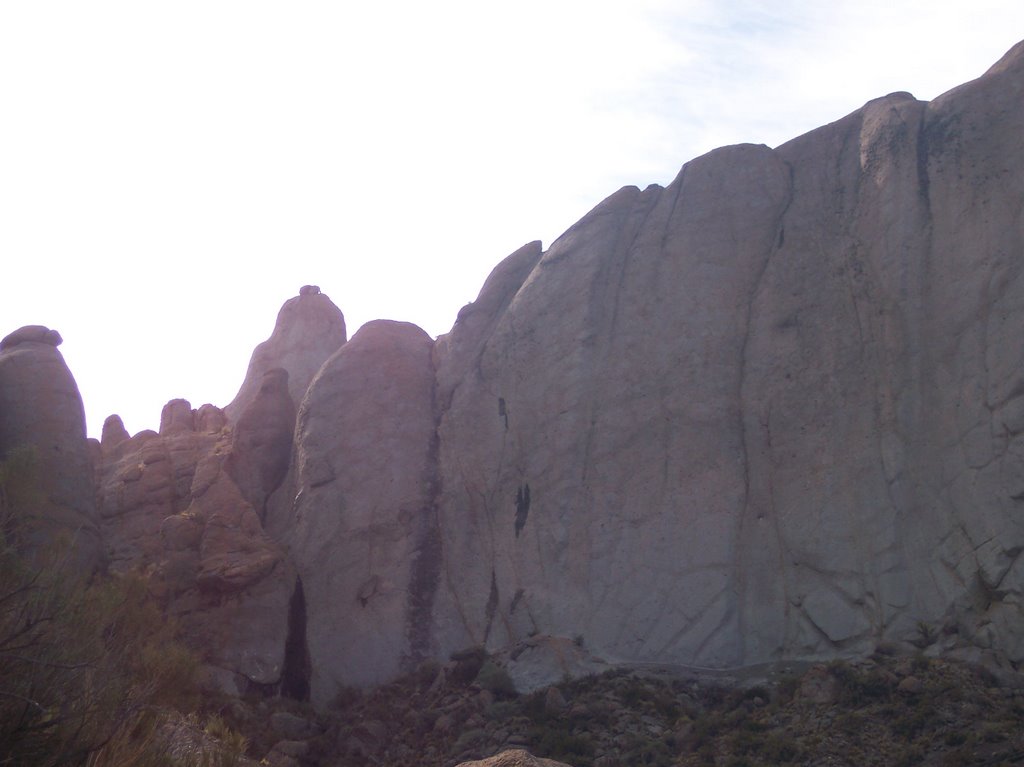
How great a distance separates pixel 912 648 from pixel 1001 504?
8.97 ft

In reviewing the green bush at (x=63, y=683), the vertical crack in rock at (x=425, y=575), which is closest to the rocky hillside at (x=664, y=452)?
the vertical crack in rock at (x=425, y=575)

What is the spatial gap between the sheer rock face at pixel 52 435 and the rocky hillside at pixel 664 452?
0.08 metres

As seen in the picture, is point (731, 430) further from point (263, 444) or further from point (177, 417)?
point (177, 417)

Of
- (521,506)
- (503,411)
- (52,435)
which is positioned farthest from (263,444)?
(521,506)

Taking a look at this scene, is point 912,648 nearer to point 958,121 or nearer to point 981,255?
point 981,255

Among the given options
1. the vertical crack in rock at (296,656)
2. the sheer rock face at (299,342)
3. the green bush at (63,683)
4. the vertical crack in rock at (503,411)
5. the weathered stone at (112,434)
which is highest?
the sheer rock face at (299,342)

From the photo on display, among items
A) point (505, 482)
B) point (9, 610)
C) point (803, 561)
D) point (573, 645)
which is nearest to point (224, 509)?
point (505, 482)

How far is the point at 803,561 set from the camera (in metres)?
22.3

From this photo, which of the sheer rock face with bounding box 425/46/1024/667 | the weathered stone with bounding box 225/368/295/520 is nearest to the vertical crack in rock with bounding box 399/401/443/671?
the sheer rock face with bounding box 425/46/1024/667

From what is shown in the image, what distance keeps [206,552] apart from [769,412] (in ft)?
39.7

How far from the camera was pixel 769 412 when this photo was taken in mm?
23922

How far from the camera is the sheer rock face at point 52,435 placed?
26.1 m

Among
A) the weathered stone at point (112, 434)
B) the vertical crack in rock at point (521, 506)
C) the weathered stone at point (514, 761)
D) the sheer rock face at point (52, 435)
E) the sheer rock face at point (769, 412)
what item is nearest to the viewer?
the weathered stone at point (514, 761)

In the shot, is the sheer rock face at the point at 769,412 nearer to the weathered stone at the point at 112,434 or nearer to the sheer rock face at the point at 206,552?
the sheer rock face at the point at 206,552
